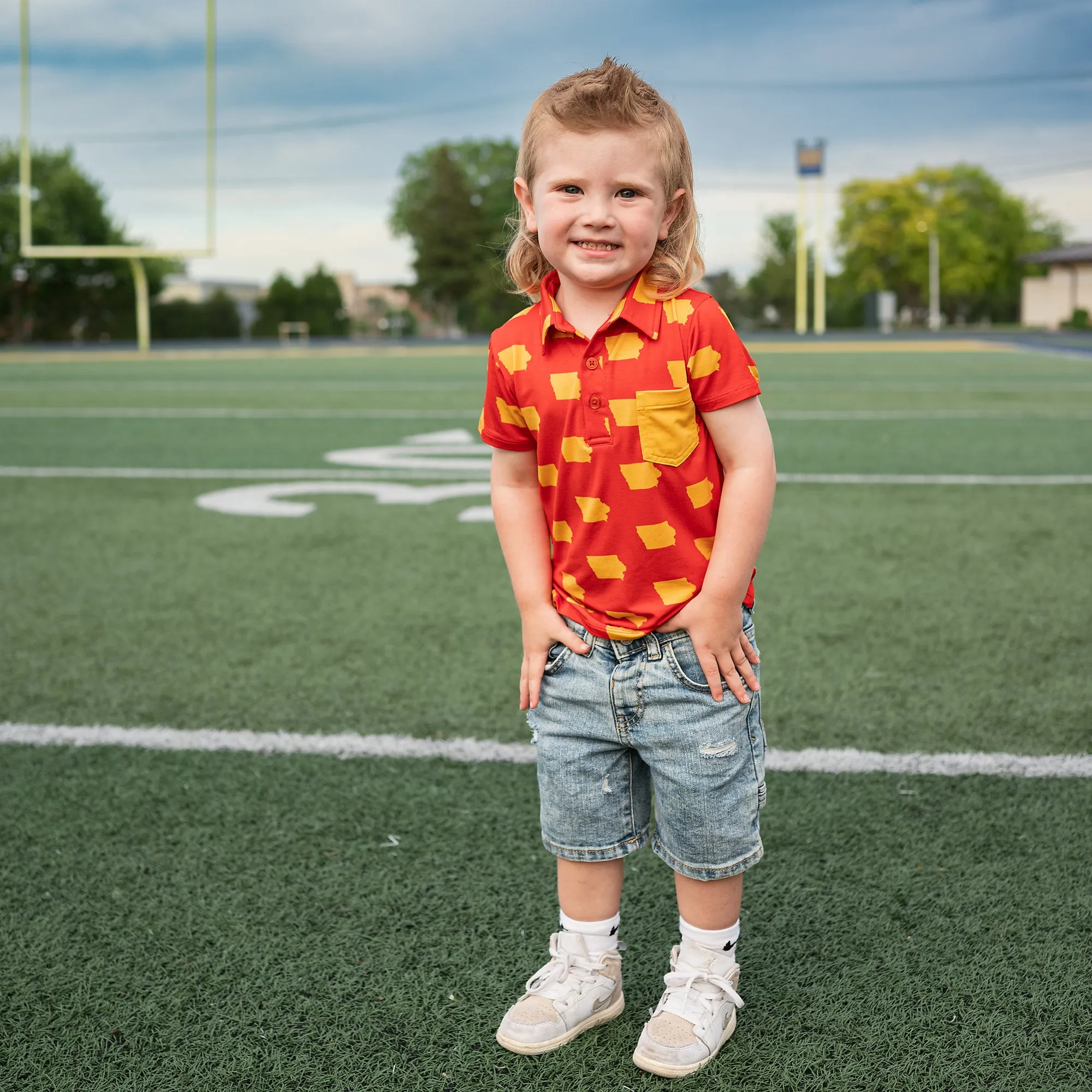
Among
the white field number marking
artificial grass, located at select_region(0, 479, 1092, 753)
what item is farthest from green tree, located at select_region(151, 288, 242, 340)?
artificial grass, located at select_region(0, 479, 1092, 753)

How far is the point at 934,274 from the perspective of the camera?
234 ft

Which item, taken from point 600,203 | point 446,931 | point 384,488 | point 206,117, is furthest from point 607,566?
point 206,117

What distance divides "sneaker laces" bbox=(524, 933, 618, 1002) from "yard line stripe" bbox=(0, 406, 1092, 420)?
28.8ft

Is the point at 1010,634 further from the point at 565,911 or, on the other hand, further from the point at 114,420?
the point at 114,420

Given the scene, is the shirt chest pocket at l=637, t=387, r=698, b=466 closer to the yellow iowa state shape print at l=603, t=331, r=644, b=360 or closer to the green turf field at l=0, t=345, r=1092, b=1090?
the yellow iowa state shape print at l=603, t=331, r=644, b=360

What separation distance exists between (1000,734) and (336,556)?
2819 millimetres

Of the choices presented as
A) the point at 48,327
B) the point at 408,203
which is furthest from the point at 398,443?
the point at 408,203

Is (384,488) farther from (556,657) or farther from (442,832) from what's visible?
(556,657)

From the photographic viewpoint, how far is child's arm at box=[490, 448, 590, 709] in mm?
1765

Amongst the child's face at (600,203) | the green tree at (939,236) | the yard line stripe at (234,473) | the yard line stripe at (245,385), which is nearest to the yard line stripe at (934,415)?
the yard line stripe at (234,473)

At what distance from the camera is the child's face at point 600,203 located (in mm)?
1607

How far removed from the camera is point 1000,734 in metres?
2.82

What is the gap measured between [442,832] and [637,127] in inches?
54.7

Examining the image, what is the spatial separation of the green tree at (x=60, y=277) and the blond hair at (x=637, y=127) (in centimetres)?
4849
